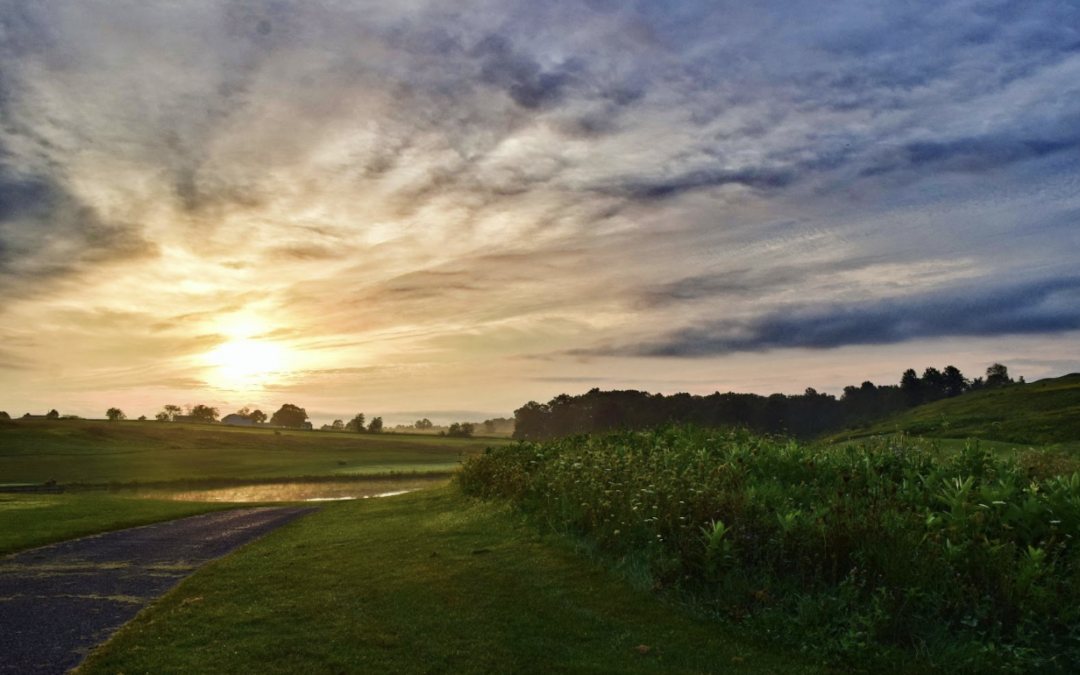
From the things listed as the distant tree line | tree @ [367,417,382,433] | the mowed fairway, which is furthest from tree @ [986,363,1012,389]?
tree @ [367,417,382,433]

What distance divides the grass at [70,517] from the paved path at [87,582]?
2.54 ft

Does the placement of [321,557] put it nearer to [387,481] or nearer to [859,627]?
[859,627]

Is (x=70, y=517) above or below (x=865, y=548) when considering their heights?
below

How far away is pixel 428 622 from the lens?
29.7 feet

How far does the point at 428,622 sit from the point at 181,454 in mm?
76918

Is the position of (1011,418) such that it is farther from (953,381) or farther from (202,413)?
(202,413)

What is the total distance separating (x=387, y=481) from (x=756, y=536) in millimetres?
52409

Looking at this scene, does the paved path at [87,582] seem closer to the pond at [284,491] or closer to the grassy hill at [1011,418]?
the grassy hill at [1011,418]

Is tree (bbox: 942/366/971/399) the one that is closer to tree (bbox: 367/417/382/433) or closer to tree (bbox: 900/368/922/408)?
tree (bbox: 900/368/922/408)

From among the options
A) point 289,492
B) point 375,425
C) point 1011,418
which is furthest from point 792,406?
point 375,425

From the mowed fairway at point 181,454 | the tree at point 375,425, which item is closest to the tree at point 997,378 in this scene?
the mowed fairway at point 181,454

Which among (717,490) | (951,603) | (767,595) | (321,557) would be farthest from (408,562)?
(951,603)

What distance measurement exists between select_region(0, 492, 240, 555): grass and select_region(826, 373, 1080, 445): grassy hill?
2396cm

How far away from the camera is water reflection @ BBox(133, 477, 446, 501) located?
1725 inches
